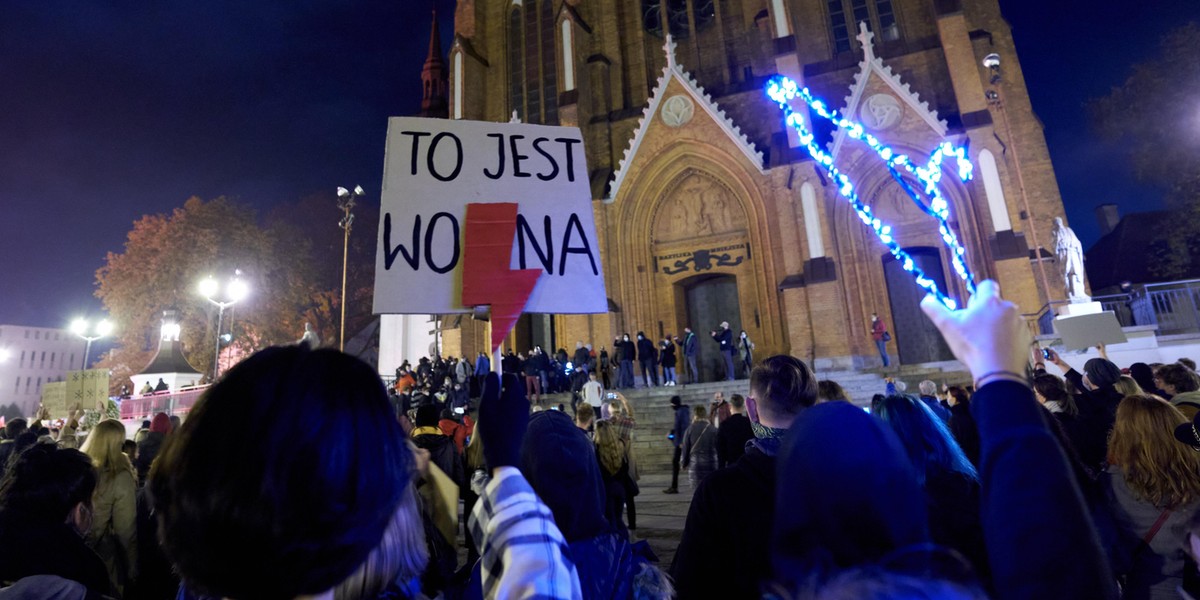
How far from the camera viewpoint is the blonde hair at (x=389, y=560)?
979mm

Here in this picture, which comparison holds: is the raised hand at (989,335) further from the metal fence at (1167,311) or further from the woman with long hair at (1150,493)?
the metal fence at (1167,311)

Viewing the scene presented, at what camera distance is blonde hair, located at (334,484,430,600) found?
3.21 feet

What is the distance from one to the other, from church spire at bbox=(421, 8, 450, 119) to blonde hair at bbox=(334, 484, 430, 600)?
1166 inches

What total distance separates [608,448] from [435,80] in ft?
93.2

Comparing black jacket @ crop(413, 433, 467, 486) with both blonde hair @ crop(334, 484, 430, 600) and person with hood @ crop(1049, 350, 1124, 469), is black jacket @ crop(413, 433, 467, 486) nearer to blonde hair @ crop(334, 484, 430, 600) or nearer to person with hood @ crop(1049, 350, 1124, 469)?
blonde hair @ crop(334, 484, 430, 600)

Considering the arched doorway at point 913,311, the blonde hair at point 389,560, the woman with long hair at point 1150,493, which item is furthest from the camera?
the arched doorway at point 913,311

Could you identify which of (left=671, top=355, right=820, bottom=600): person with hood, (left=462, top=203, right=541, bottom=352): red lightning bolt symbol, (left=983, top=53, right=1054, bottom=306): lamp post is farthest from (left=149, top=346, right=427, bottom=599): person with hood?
(left=983, top=53, right=1054, bottom=306): lamp post

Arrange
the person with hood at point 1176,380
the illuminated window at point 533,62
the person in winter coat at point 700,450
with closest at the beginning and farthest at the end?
the person with hood at point 1176,380 < the person in winter coat at point 700,450 < the illuminated window at point 533,62

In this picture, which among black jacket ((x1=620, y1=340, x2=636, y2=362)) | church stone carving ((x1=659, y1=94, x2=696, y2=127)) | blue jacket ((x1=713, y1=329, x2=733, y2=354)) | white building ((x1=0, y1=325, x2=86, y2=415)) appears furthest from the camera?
white building ((x1=0, y1=325, x2=86, y2=415))

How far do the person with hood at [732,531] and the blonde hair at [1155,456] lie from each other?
214cm

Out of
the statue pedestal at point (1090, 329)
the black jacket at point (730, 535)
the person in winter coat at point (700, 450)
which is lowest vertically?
the person in winter coat at point (700, 450)

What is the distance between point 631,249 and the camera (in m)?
19.8

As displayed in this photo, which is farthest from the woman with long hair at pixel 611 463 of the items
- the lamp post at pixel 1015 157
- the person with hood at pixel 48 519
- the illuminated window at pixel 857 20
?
the illuminated window at pixel 857 20

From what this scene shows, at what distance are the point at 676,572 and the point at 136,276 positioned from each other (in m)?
36.0
